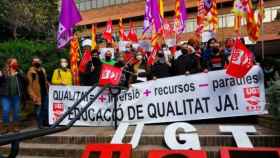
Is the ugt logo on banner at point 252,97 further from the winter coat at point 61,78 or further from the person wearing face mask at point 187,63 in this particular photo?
the winter coat at point 61,78

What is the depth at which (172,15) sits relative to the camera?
5500cm

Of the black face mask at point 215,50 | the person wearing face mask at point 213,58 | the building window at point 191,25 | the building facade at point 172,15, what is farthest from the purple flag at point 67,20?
the building window at point 191,25

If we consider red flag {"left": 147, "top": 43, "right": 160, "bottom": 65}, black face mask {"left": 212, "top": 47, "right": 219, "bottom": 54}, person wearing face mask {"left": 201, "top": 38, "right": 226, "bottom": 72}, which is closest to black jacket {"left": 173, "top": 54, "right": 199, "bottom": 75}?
person wearing face mask {"left": 201, "top": 38, "right": 226, "bottom": 72}

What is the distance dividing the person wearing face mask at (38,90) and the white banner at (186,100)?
1.18m

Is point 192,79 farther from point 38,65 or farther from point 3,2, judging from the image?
point 3,2

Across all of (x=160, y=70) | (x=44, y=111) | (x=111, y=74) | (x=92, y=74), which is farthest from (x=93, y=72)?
(x=111, y=74)

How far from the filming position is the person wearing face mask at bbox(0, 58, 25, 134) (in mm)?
10836

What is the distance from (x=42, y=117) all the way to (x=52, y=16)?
1636 centimetres

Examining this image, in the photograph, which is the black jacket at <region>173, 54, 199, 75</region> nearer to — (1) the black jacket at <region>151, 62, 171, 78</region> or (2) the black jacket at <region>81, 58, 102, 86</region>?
(1) the black jacket at <region>151, 62, 171, 78</region>

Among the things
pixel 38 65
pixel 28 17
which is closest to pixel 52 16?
pixel 28 17

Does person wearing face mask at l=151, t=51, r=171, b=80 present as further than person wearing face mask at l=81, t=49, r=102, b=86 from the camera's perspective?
No

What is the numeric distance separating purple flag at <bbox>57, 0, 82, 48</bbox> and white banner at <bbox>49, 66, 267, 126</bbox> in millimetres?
2459

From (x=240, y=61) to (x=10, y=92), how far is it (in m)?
5.46

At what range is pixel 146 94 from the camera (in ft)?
33.0
